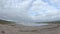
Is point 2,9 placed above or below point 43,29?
above

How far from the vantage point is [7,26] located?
0.58 metres

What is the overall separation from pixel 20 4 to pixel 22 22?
8 centimetres

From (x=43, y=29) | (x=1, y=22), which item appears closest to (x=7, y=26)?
(x=1, y=22)

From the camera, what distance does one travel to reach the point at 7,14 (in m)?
0.56

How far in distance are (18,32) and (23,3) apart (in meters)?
0.14

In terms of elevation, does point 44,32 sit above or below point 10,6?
below

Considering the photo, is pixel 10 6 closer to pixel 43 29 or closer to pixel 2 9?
pixel 2 9

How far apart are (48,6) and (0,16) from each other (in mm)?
218

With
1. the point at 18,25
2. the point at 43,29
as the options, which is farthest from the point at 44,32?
the point at 18,25

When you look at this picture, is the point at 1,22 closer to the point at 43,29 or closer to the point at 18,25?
the point at 18,25

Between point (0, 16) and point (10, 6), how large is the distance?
0.21 feet

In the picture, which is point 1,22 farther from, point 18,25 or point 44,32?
point 44,32

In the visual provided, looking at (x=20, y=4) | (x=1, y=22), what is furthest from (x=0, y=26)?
(x=20, y=4)

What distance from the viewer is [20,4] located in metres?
0.58
